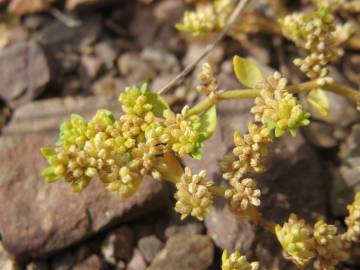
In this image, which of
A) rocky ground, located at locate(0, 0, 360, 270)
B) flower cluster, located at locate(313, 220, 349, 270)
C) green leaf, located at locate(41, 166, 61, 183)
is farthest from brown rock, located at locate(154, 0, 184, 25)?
flower cluster, located at locate(313, 220, 349, 270)

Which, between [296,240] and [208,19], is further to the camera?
[208,19]

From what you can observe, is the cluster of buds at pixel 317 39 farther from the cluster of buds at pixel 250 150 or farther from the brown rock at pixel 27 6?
the brown rock at pixel 27 6

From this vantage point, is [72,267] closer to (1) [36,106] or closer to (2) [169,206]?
(2) [169,206]

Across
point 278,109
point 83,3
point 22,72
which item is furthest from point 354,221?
point 83,3

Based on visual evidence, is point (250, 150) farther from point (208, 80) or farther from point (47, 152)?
point (47, 152)

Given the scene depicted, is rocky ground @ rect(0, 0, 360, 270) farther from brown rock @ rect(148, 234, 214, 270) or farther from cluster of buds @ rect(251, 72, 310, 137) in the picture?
cluster of buds @ rect(251, 72, 310, 137)

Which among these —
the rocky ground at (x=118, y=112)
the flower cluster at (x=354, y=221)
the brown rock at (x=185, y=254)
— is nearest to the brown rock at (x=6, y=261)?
the rocky ground at (x=118, y=112)
